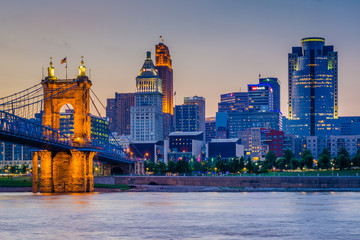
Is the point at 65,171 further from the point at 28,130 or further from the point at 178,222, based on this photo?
the point at 178,222

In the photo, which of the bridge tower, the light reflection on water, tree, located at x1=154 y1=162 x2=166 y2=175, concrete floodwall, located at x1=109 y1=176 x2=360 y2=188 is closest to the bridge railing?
the bridge tower

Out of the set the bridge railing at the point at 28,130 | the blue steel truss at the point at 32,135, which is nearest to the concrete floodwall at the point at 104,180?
the blue steel truss at the point at 32,135

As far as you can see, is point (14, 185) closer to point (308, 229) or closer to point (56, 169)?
point (56, 169)

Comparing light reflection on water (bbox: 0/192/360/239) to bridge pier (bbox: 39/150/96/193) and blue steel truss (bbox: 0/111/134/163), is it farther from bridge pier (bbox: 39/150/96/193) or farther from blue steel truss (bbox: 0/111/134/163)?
bridge pier (bbox: 39/150/96/193)

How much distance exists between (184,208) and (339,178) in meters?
64.6

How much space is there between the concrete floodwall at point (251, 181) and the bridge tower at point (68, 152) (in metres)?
34.8

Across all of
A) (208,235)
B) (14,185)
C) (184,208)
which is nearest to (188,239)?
(208,235)

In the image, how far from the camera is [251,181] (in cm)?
13125

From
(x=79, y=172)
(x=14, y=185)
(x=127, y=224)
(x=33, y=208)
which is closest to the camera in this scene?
(x=127, y=224)

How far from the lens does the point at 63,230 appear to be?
44.1m

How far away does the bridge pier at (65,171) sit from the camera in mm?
99312

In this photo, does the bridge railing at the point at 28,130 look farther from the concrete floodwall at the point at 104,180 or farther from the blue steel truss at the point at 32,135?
the concrete floodwall at the point at 104,180

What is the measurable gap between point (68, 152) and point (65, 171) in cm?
314

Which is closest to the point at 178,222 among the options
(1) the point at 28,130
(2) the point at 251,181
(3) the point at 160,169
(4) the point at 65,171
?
(1) the point at 28,130
